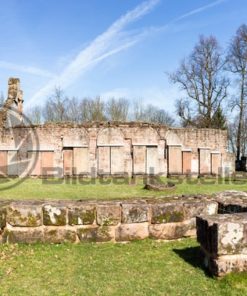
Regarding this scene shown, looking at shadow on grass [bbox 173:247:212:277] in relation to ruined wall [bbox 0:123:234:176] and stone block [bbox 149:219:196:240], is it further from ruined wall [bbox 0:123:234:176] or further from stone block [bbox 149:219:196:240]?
ruined wall [bbox 0:123:234:176]

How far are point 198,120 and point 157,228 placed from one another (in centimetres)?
3333

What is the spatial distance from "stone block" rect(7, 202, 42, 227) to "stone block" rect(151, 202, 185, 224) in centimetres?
183

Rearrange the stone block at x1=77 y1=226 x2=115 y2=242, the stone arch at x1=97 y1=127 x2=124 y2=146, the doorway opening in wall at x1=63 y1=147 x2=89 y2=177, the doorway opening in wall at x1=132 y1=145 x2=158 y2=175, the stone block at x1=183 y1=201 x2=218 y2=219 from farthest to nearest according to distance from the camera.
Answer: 1. the doorway opening in wall at x1=132 y1=145 x2=158 y2=175
2. the stone arch at x1=97 y1=127 x2=124 y2=146
3. the doorway opening in wall at x1=63 y1=147 x2=89 y2=177
4. the stone block at x1=183 y1=201 x2=218 y2=219
5. the stone block at x1=77 y1=226 x2=115 y2=242

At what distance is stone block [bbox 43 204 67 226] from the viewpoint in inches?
219

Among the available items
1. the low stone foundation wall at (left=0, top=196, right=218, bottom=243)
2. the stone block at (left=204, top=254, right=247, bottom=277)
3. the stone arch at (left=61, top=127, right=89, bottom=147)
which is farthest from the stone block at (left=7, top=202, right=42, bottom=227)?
the stone arch at (left=61, top=127, right=89, bottom=147)

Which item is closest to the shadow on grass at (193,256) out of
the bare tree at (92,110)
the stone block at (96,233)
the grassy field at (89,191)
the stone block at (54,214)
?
the stone block at (96,233)

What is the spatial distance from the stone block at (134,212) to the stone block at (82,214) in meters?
0.50

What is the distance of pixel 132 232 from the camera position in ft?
19.0

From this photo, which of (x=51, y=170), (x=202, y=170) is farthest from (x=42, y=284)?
(x=202, y=170)

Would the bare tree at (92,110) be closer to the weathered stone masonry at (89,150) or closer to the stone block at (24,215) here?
the weathered stone masonry at (89,150)

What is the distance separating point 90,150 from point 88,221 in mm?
15964

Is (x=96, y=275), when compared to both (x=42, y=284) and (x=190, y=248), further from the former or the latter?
(x=190, y=248)

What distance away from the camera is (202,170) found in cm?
2369

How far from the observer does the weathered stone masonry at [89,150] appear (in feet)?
70.3
